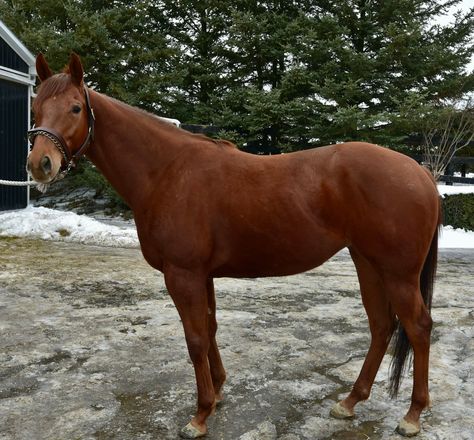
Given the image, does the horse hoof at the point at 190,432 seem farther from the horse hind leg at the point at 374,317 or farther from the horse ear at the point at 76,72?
the horse ear at the point at 76,72

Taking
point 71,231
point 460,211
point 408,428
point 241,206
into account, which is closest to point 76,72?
point 241,206

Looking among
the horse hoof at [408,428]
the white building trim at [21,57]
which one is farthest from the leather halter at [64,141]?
the white building trim at [21,57]

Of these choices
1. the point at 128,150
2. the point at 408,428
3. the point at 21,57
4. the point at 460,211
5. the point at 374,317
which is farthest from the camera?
the point at 21,57

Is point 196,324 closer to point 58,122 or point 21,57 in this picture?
point 58,122

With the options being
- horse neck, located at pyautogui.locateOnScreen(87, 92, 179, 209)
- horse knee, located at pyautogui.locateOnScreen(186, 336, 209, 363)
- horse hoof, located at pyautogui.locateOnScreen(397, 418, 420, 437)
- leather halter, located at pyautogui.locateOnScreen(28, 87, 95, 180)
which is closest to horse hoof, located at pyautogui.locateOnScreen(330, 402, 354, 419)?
horse hoof, located at pyautogui.locateOnScreen(397, 418, 420, 437)

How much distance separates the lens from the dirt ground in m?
2.37

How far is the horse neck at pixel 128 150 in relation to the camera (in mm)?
2365

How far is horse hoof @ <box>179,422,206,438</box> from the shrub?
354 inches

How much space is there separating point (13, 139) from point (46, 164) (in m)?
9.42

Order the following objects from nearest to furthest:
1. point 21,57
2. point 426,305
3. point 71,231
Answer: point 426,305
point 71,231
point 21,57

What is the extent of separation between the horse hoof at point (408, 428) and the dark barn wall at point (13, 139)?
9.80 meters

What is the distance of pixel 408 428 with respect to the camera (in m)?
2.28

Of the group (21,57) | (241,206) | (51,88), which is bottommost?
(241,206)

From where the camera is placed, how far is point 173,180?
233 cm
